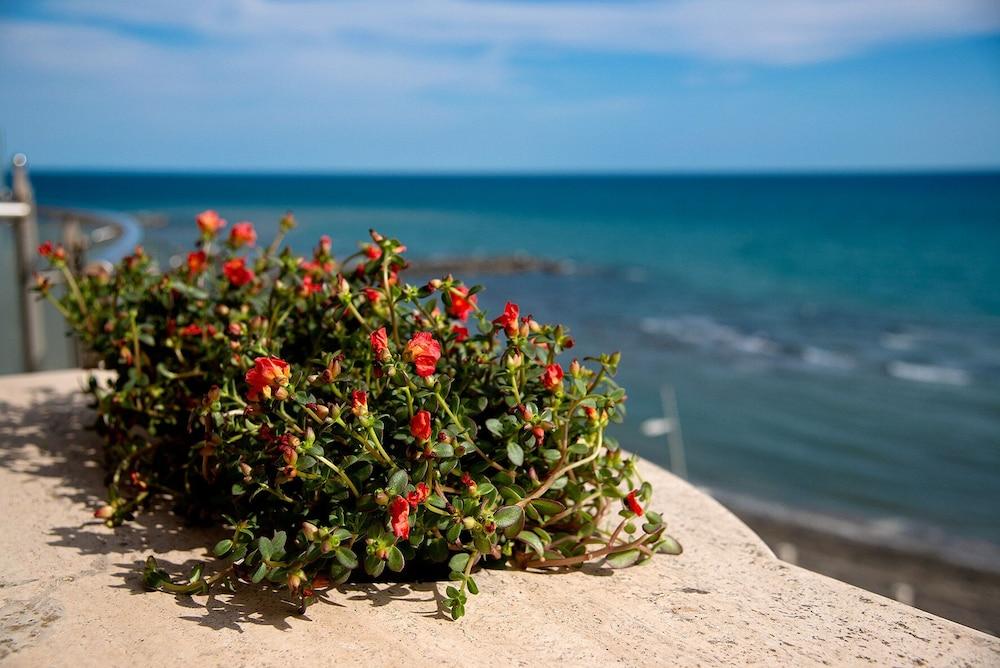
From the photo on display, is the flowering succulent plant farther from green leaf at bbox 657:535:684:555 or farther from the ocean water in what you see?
the ocean water

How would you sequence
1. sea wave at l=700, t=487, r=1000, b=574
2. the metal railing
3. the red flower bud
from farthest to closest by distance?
1. sea wave at l=700, t=487, r=1000, b=574
2. the metal railing
3. the red flower bud

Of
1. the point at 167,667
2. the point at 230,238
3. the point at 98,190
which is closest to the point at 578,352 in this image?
the point at 230,238

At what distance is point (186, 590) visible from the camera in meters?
1.50

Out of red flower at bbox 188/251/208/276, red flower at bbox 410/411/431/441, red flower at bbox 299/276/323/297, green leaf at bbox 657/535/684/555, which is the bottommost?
green leaf at bbox 657/535/684/555

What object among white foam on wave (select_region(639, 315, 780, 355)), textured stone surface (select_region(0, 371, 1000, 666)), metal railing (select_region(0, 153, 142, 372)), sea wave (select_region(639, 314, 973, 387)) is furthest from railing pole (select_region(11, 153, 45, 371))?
white foam on wave (select_region(639, 315, 780, 355))

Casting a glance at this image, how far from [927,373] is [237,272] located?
1517cm

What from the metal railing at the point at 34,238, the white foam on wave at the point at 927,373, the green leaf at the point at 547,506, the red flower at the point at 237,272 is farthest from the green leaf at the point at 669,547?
the white foam on wave at the point at 927,373

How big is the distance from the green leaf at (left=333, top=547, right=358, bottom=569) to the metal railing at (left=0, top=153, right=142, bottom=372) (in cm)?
353

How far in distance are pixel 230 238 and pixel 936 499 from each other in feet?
31.6

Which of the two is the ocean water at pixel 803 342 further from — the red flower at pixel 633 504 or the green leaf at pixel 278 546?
the green leaf at pixel 278 546

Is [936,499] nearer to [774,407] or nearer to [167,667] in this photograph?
[774,407]

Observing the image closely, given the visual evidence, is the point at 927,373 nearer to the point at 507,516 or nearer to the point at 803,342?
the point at 803,342

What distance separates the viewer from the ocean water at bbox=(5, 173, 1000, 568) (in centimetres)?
991

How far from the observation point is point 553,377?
1.67 meters
